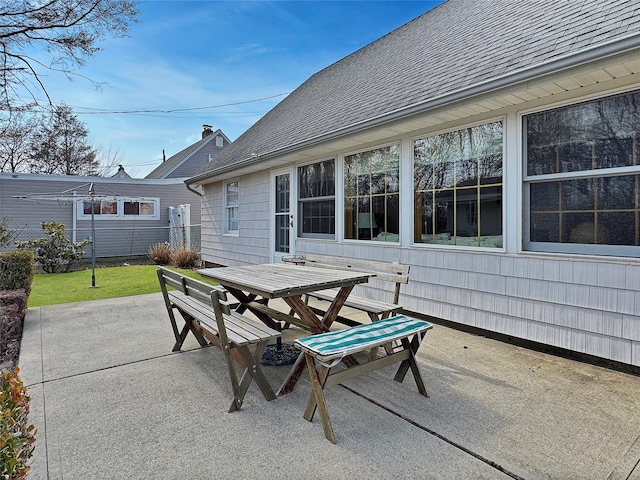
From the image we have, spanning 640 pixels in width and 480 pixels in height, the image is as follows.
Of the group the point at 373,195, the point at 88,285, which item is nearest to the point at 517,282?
the point at 373,195

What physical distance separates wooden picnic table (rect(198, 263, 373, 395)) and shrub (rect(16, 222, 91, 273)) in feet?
28.6

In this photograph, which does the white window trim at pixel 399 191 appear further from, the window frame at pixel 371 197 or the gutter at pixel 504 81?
the gutter at pixel 504 81

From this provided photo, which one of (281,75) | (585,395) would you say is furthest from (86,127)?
(585,395)

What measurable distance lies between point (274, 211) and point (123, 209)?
958 centimetres

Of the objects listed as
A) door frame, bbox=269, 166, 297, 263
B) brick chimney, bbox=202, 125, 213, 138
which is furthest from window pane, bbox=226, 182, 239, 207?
brick chimney, bbox=202, 125, 213, 138

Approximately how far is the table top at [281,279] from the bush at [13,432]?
165cm

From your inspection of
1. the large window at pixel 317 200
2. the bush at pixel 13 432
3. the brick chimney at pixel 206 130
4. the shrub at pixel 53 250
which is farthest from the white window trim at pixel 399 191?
the brick chimney at pixel 206 130

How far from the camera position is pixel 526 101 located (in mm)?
3635

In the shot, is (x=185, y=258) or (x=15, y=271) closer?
(x=15, y=271)

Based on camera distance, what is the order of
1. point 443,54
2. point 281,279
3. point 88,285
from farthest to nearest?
point 88,285
point 443,54
point 281,279

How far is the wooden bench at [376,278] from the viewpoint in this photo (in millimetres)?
3650

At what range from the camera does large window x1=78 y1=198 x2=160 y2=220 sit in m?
14.0

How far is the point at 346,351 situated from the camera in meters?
2.27

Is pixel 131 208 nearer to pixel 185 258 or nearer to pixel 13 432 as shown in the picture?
pixel 185 258
